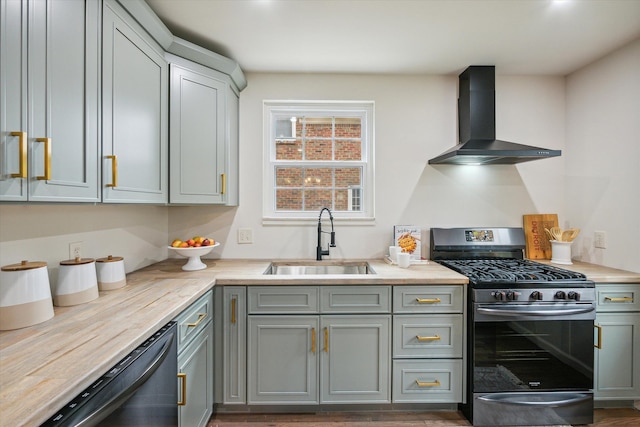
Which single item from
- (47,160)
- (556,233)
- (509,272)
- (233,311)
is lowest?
(233,311)

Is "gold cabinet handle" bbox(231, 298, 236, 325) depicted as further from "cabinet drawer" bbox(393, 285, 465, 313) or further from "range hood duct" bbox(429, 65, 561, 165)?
"range hood duct" bbox(429, 65, 561, 165)

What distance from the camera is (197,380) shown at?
1.69 metres

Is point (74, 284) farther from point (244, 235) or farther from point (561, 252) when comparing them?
point (561, 252)

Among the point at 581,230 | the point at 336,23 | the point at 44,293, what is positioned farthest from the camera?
the point at 581,230

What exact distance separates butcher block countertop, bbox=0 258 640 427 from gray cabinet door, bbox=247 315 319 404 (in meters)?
0.28

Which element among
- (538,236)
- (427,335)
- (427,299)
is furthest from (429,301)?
(538,236)

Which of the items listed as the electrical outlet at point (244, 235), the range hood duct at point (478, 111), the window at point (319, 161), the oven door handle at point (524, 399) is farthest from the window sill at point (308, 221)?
the oven door handle at point (524, 399)

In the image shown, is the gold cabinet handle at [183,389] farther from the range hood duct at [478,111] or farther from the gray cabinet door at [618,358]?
the gray cabinet door at [618,358]

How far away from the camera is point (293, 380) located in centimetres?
198

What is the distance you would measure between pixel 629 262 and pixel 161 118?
3204 millimetres

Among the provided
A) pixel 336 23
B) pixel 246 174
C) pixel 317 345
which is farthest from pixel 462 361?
pixel 336 23

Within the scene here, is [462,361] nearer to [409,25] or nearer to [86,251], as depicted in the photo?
[409,25]

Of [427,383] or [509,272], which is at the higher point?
[509,272]

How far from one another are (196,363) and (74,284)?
0.71m
